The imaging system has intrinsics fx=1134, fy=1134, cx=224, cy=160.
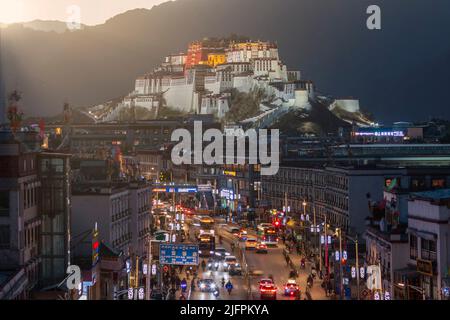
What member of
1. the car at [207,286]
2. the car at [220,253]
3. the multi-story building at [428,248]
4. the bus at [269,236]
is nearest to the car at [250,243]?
the bus at [269,236]

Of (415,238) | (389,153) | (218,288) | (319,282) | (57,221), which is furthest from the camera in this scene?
(389,153)

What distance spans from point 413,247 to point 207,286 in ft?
29.9

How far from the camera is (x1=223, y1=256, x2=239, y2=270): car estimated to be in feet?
165

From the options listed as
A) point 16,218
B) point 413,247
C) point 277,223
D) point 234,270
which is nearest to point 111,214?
point 234,270

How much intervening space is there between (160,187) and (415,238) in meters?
39.6

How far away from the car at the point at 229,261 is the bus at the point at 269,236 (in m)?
8.42

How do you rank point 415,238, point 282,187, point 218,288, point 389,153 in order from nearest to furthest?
point 415,238, point 218,288, point 282,187, point 389,153

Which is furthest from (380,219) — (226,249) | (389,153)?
(389,153)

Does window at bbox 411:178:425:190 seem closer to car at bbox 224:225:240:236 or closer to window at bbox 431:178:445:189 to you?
window at bbox 431:178:445:189

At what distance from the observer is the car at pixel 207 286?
4167cm

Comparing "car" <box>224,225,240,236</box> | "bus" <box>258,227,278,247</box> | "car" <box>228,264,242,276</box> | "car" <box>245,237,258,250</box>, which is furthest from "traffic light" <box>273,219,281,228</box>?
"car" <box>228,264,242,276</box>
